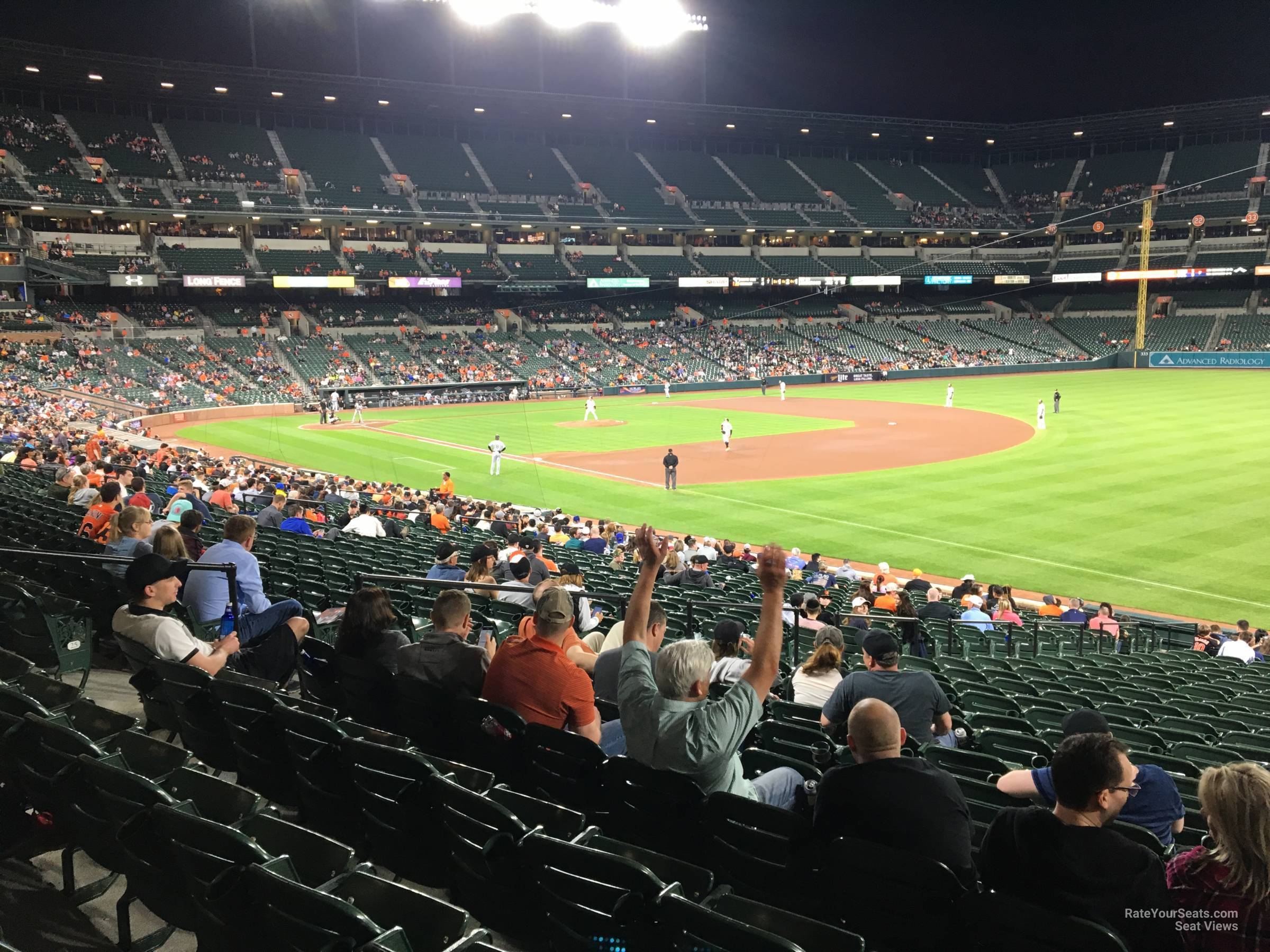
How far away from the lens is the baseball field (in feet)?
73.7

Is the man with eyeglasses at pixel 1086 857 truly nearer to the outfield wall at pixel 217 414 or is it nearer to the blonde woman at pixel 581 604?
the blonde woman at pixel 581 604

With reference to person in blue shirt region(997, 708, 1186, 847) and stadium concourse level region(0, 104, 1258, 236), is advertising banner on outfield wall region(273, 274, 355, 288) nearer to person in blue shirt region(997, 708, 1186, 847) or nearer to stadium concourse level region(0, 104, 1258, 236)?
stadium concourse level region(0, 104, 1258, 236)

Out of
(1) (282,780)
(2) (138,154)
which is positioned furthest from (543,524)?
(2) (138,154)

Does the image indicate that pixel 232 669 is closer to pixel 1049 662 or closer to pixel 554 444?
pixel 1049 662

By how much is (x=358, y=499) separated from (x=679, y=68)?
7685 centimetres

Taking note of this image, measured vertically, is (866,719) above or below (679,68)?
below

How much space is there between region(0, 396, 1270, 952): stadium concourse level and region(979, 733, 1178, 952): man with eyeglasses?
10 millimetres

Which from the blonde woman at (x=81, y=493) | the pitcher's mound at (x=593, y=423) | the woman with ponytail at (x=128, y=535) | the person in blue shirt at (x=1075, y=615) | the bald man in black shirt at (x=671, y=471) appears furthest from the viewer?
the pitcher's mound at (x=593, y=423)

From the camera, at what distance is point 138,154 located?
2571 inches

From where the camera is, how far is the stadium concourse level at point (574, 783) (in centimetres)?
339

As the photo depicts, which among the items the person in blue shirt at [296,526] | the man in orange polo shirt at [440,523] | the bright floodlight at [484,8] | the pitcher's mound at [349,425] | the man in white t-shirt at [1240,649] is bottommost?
the pitcher's mound at [349,425]

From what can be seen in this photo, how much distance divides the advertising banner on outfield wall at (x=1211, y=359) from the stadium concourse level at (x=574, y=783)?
248 feet

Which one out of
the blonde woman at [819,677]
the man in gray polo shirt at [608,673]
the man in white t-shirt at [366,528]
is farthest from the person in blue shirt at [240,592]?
the man in white t-shirt at [366,528]

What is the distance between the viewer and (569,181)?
82.2 m
